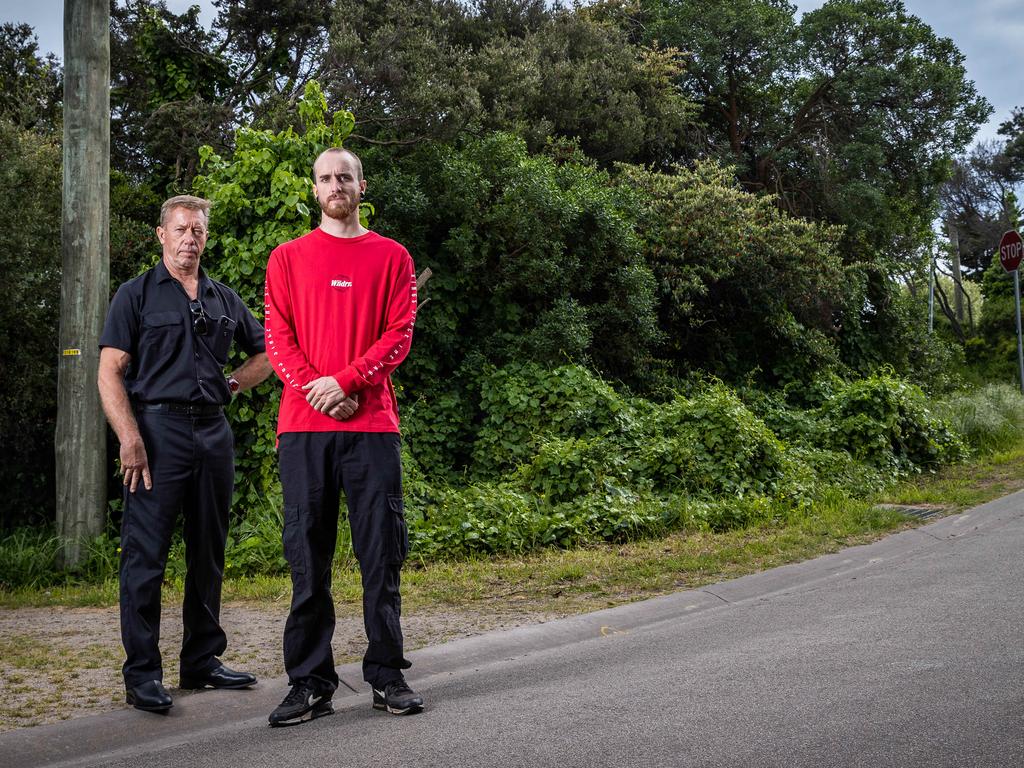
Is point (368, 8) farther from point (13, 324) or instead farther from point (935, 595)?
point (935, 595)

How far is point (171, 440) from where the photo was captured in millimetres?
4684

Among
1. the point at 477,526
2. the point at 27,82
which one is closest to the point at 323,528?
the point at 477,526

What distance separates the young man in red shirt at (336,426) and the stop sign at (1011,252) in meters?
19.1

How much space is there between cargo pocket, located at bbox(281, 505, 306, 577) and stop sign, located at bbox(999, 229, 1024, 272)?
19517 mm

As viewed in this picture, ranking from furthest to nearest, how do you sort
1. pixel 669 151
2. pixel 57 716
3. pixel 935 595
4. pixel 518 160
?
pixel 669 151
pixel 518 160
pixel 935 595
pixel 57 716

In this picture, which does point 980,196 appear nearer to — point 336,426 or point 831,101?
point 831,101

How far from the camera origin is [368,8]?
629 inches

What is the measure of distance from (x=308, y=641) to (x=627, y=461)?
6684 millimetres

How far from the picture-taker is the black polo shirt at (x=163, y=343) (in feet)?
15.5

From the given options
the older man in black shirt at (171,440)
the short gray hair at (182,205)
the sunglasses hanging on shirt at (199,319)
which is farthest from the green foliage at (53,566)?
the short gray hair at (182,205)

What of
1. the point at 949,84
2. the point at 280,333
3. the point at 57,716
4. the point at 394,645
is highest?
the point at 949,84

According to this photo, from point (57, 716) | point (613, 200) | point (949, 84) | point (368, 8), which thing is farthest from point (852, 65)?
point (57, 716)

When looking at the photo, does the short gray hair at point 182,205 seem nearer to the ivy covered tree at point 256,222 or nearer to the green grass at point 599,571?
the green grass at point 599,571

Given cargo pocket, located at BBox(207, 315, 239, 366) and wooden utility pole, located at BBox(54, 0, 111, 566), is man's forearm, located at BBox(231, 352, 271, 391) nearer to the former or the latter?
cargo pocket, located at BBox(207, 315, 239, 366)
